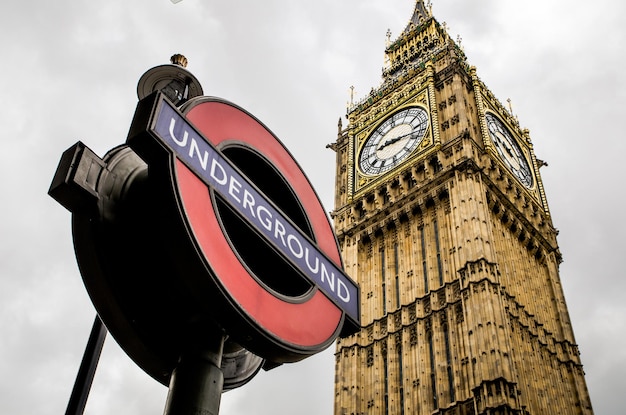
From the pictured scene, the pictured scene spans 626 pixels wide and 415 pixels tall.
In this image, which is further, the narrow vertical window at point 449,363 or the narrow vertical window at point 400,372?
the narrow vertical window at point 400,372

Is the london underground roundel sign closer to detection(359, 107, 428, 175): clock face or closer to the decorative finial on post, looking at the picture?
the decorative finial on post

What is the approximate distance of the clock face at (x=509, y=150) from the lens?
41.4m

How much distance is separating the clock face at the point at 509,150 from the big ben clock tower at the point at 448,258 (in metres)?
0.14

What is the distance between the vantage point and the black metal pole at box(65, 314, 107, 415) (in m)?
6.01

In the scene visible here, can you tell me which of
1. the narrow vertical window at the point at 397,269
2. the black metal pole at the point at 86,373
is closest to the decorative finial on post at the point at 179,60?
the black metal pole at the point at 86,373

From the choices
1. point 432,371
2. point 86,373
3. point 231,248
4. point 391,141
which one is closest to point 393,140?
point 391,141

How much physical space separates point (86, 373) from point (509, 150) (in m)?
39.9

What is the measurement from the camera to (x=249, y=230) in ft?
17.6

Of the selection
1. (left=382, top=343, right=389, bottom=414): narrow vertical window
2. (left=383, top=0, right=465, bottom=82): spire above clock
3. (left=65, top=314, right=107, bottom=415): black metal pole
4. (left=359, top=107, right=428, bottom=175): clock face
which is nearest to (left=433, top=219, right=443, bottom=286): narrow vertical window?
(left=382, top=343, right=389, bottom=414): narrow vertical window

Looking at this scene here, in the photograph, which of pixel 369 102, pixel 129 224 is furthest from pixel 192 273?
pixel 369 102

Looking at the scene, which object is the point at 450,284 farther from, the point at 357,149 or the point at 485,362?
the point at 357,149

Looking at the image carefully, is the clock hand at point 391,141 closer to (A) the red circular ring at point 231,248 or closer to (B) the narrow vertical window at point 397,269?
(B) the narrow vertical window at point 397,269

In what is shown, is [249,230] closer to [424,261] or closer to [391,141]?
[424,261]

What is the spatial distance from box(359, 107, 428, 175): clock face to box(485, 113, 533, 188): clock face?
4418 millimetres
